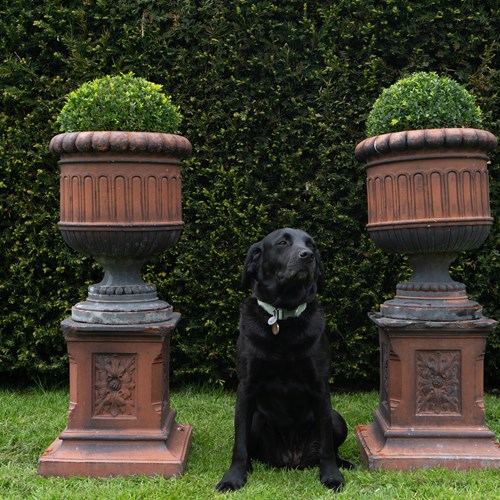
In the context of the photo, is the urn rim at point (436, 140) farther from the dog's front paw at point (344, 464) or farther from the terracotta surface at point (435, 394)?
the dog's front paw at point (344, 464)

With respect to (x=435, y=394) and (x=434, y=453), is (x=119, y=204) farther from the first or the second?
(x=434, y=453)

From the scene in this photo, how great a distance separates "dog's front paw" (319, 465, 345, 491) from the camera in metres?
2.92

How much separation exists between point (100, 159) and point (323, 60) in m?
2.11

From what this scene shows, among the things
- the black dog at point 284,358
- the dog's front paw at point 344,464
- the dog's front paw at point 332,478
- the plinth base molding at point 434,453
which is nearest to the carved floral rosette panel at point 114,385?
the black dog at point 284,358

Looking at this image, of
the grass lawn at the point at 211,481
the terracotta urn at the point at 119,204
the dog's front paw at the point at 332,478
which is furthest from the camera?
the terracotta urn at the point at 119,204

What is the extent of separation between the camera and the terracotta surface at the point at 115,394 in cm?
311

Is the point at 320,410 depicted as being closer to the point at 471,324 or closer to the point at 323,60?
the point at 471,324

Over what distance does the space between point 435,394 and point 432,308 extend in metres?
→ 0.47

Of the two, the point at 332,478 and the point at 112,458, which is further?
the point at 112,458

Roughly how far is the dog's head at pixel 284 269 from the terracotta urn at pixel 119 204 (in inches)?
20.2

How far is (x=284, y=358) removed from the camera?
9.80 feet

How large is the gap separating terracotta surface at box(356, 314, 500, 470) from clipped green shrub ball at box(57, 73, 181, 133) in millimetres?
1701

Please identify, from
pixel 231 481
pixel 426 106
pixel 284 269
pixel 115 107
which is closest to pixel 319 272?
pixel 284 269

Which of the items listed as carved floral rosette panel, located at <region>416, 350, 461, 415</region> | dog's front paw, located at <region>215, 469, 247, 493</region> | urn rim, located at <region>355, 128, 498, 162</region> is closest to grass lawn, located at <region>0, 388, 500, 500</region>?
dog's front paw, located at <region>215, 469, 247, 493</region>
